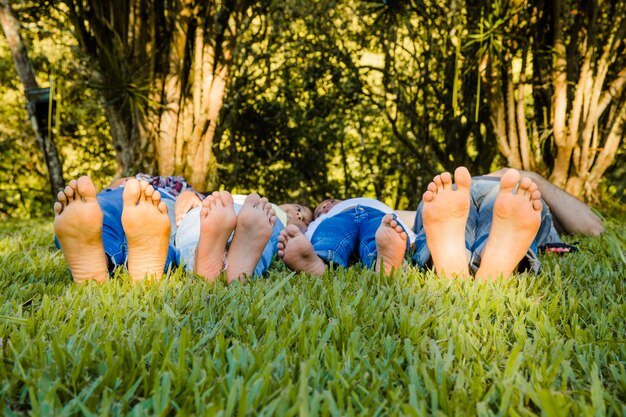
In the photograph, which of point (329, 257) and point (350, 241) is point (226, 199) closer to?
point (329, 257)

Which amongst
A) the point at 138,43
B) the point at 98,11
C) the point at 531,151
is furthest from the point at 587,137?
the point at 98,11

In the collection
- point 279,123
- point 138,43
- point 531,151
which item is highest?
point 138,43

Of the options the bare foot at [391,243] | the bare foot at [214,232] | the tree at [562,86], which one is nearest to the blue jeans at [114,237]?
the bare foot at [214,232]

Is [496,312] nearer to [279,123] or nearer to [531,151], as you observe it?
[531,151]

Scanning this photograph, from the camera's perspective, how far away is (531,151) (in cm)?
483

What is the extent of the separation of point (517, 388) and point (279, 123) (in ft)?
24.1

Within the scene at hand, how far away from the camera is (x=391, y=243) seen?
1.92 metres

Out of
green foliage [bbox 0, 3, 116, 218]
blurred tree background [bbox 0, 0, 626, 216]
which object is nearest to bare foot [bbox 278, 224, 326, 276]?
blurred tree background [bbox 0, 0, 626, 216]

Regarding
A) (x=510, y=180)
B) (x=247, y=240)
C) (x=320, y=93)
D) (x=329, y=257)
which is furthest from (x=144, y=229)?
(x=320, y=93)

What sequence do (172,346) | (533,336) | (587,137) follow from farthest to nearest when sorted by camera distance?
(587,137)
(533,336)
(172,346)

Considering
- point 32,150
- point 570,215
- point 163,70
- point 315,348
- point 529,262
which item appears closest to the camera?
point 315,348

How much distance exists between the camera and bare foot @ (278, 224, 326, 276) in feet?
6.39

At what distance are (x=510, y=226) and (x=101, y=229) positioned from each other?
1.47m

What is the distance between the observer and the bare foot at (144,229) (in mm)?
1768
